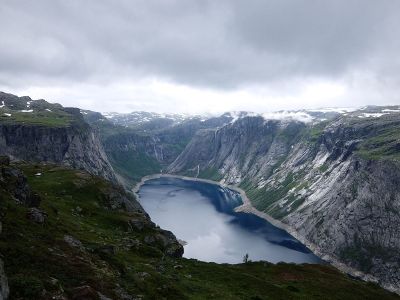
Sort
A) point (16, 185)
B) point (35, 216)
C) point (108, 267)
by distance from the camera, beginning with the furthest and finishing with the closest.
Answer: point (16, 185), point (35, 216), point (108, 267)

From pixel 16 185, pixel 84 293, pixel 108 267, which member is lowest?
pixel 108 267

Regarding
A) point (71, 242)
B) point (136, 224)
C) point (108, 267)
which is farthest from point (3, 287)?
point (136, 224)

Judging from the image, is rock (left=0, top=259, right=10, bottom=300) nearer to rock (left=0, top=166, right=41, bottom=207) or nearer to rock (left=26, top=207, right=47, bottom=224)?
rock (left=26, top=207, right=47, bottom=224)

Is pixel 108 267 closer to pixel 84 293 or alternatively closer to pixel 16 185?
pixel 84 293

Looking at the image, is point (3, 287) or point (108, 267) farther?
point (108, 267)

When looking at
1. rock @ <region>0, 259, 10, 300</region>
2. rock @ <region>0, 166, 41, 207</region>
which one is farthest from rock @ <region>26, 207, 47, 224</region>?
rock @ <region>0, 259, 10, 300</region>

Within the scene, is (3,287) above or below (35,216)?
above

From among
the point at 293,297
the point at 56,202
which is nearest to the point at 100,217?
the point at 56,202

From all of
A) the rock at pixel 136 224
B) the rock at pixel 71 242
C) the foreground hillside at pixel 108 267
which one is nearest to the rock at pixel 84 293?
the foreground hillside at pixel 108 267

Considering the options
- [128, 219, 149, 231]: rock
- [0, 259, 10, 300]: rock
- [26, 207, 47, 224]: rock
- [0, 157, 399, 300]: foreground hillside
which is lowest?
[128, 219, 149, 231]: rock
